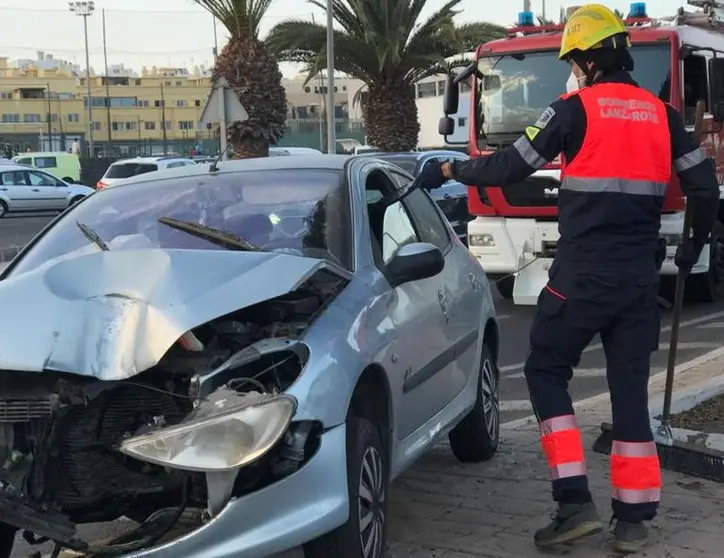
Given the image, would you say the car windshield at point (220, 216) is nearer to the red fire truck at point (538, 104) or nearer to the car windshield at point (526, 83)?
the red fire truck at point (538, 104)

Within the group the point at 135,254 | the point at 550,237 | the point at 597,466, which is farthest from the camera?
the point at 550,237

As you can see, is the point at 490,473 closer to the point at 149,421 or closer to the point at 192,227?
the point at 192,227

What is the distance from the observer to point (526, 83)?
11.0 m

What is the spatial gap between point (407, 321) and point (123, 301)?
1315mm

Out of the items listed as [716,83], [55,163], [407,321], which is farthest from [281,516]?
[55,163]

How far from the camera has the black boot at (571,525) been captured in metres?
4.15

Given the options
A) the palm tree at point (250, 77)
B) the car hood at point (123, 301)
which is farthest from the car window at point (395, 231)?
the palm tree at point (250, 77)

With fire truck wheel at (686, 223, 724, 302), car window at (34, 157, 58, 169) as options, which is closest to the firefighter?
fire truck wheel at (686, 223, 724, 302)

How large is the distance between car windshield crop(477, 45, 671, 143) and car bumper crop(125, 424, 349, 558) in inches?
309

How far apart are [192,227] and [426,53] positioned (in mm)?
21356

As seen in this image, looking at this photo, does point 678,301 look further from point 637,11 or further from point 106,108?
point 106,108

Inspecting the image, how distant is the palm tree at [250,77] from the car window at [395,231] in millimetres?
18988

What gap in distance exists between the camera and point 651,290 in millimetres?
4176

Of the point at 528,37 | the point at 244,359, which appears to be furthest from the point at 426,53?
the point at 244,359
